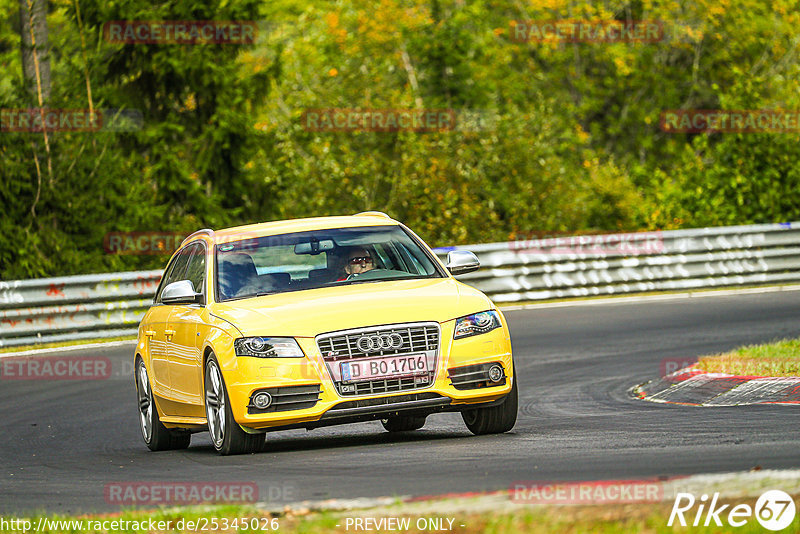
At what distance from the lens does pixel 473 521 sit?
5.92 meters

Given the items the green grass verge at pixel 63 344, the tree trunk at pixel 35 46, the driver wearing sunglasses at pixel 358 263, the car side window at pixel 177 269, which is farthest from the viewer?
the tree trunk at pixel 35 46

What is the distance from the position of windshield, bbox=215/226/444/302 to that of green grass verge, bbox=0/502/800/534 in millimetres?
3666

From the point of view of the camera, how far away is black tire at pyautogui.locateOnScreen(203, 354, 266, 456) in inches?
376

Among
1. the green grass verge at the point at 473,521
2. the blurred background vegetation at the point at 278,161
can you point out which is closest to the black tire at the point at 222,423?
the green grass verge at the point at 473,521

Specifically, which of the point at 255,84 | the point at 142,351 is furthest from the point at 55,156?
the point at 142,351

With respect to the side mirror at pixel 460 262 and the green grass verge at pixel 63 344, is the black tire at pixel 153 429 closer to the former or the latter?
the side mirror at pixel 460 262

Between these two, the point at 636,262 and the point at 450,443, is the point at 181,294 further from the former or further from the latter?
the point at 636,262

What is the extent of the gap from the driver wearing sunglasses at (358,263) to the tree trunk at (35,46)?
14065mm

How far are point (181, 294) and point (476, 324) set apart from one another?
2130 mm

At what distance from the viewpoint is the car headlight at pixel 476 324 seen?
9.58 m

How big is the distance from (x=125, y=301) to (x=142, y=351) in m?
9.59

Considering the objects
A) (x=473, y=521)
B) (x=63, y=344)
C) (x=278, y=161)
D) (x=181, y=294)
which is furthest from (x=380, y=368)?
(x=278, y=161)

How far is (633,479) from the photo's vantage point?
690cm

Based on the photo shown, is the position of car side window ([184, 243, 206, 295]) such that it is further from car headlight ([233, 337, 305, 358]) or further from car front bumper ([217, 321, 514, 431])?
car front bumper ([217, 321, 514, 431])
